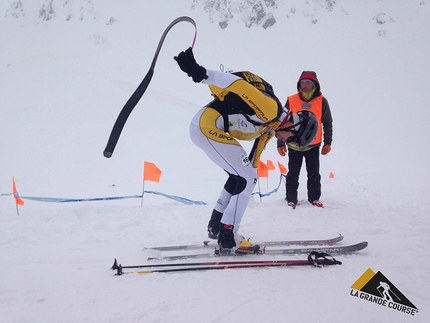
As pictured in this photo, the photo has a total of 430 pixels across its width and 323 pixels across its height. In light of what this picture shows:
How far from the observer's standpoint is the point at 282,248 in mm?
3602

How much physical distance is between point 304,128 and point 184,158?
13.1 metres

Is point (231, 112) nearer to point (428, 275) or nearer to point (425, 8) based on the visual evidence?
point (428, 275)

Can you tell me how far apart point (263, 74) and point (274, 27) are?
12.8m

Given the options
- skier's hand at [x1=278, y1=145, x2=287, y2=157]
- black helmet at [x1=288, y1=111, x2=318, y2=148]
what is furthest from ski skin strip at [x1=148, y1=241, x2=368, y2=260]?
skier's hand at [x1=278, y1=145, x2=287, y2=157]

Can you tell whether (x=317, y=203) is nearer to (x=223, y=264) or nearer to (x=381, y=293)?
(x=223, y=264)

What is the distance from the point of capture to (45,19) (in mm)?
44156

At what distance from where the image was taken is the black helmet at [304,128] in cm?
368

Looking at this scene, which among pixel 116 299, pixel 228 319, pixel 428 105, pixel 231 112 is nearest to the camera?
pixel 228 319

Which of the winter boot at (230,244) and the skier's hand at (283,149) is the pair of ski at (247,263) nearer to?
the winter boot at (230,244)

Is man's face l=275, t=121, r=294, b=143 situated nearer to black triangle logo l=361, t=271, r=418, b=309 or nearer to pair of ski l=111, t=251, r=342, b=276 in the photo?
pair of ski l=111, t=251, r=342, b=276

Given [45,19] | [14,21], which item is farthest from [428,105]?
[14,21]

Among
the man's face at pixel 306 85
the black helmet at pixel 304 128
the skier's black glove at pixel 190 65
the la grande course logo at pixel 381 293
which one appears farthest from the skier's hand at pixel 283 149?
the la grande course logo at pixel 381 293

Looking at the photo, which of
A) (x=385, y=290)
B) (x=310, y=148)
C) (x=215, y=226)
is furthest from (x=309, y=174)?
(x=385, y=290)

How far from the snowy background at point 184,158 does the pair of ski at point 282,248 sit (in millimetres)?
229
